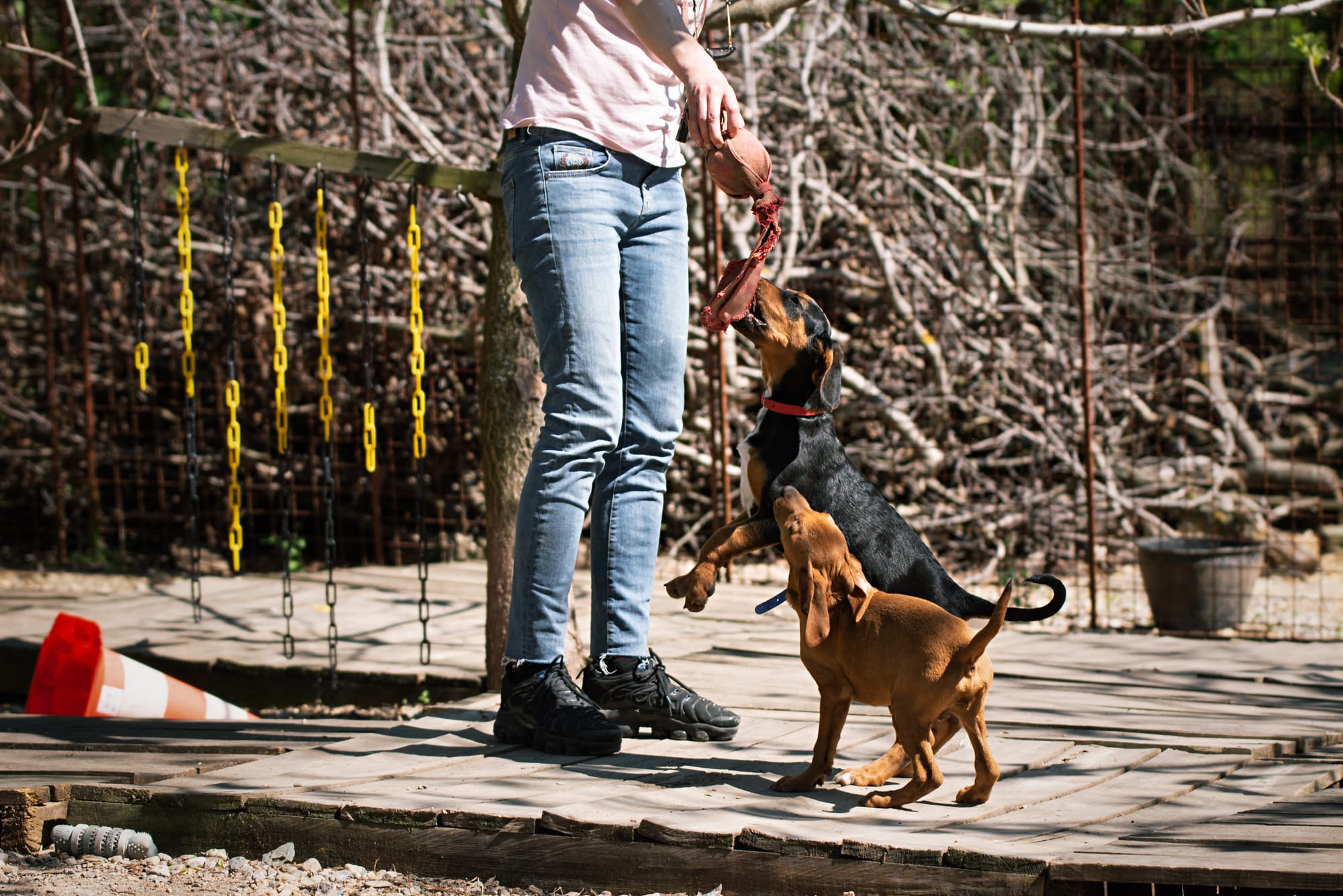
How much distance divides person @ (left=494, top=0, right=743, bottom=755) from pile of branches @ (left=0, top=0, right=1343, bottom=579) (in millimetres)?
3656

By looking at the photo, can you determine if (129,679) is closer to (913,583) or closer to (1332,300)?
(913,583)

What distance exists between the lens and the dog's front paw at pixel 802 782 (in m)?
2.71

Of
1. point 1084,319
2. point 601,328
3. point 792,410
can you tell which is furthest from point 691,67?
point 1084,319

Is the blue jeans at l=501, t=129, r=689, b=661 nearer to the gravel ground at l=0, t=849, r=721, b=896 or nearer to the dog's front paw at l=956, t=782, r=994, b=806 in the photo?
the gravel ground at l=0, t=849, r=721, b=896

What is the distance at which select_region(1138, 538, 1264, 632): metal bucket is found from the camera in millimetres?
5375

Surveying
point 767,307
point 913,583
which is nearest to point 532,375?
point 767,307

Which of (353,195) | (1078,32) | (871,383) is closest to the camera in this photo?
(1078,32)

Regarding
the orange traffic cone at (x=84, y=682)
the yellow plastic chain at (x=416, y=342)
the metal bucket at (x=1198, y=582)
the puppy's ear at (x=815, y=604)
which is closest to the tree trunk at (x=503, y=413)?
the yellow plastic chain at (x=416, y=342)

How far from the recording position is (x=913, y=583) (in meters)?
2.97

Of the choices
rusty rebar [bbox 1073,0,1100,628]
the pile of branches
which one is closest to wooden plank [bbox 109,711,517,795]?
rusty rebar [bbox 1073,0,1100,628]

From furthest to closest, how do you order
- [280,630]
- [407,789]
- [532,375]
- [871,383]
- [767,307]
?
[871,383], [280,630], [532,375], [767,307], [407,789]

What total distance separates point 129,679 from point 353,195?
3832mm

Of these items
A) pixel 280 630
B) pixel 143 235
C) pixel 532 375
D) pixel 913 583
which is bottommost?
pixel 280 630

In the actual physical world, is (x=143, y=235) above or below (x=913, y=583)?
above
